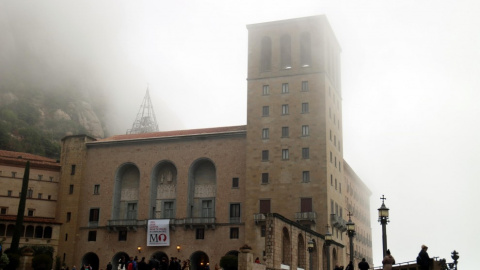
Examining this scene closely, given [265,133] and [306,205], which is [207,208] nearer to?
[265,133]

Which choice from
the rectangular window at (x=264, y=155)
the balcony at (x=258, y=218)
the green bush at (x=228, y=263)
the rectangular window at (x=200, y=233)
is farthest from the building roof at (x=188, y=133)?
the green bush at (x=228, y=263)

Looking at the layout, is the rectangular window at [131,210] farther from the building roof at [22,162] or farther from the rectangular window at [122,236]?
the building roof at [22,162]

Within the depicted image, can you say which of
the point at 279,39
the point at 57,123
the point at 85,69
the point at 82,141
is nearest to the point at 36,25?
the point at 85,69

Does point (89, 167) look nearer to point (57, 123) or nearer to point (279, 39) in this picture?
point (279, 39)

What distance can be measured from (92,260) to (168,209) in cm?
1050

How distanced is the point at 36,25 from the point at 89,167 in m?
96.2

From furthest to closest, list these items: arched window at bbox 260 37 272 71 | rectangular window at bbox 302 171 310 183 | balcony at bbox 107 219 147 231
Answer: arched window at bbox 260 37 272 71, balcony at bbox 107 219 147 231, rectangular window at bbox 302 171 310 183

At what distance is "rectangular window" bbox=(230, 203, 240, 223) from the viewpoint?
185 ft

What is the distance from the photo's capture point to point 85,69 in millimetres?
152000

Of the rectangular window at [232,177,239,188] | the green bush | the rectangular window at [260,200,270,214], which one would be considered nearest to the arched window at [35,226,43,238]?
the rectangular window at [232,177,239,188]

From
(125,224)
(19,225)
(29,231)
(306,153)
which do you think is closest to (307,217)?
(306,153)

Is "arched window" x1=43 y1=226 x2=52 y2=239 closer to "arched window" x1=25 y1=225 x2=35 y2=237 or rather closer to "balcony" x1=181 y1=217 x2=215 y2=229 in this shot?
"arched window" x1=25 y1=225 x2=35 y2=237

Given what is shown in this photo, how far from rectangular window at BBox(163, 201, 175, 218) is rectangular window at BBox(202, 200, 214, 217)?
10.8 feet

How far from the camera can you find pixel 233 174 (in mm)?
57719
